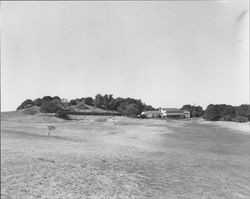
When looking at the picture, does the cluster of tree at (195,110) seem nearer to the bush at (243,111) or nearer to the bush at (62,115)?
the bush at (243,111)

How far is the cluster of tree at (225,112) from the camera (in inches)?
5300

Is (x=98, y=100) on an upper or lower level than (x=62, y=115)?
upper

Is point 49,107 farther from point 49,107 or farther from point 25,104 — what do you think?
point 25,104

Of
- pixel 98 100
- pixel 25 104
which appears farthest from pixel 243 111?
pixel 25 104

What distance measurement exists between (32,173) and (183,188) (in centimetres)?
675

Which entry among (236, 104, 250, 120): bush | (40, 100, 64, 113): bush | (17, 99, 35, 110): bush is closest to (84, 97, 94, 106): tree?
(17, 99, 35, 110): bush

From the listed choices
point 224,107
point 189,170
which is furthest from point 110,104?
point 189,170

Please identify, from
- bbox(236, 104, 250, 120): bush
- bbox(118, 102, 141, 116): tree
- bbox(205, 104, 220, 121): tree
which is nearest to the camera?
bbox(236, 104, 250, 120): bush

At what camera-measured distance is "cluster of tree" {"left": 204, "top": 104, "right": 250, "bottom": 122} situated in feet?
442

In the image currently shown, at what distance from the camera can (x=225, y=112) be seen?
461 ft

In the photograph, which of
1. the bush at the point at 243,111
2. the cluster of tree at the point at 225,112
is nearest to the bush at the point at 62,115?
the cluster of tree at the point at 225,112

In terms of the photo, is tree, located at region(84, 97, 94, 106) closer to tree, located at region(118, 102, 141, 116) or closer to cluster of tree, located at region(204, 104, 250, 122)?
tree, located at region(118, 102, 141, 116)

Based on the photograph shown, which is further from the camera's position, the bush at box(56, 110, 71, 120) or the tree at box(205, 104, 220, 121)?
the tree at box(205, 104, 220, 121)

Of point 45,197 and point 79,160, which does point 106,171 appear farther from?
point 45,197
